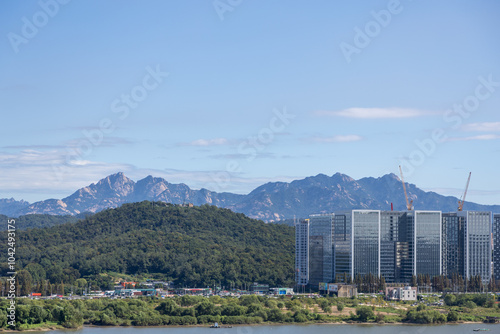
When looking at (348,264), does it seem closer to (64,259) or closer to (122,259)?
(122,259)

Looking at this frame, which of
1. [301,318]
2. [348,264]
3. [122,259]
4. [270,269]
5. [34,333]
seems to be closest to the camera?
→ [34,333]

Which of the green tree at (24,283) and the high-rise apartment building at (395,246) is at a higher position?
the high-rise apartment building at (395,246)

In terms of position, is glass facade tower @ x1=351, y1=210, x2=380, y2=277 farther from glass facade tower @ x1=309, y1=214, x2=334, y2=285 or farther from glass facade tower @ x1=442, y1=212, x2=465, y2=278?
glass facade tower @ x1=442, y1=212, x2=465, y2=278

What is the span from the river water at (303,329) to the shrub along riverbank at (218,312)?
207 cm

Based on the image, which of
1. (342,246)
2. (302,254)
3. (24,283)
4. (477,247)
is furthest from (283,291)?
(24,283)

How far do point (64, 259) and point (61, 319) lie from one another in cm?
6098

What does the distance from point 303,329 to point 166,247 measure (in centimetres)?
6577

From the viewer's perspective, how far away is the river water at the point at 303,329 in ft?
232

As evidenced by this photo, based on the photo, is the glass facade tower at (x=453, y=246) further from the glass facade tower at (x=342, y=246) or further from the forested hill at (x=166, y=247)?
the forested hill at (x=166, y=247)

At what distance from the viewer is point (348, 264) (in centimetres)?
10688

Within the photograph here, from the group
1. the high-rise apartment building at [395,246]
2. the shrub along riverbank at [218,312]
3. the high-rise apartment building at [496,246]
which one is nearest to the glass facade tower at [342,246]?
the high-rise apartment building at [395,246]

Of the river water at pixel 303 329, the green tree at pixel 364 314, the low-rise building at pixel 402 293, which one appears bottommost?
the river water at pixel 303 329

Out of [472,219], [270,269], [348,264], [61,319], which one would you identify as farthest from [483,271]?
[61,319]

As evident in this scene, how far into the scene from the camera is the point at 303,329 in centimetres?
7388
